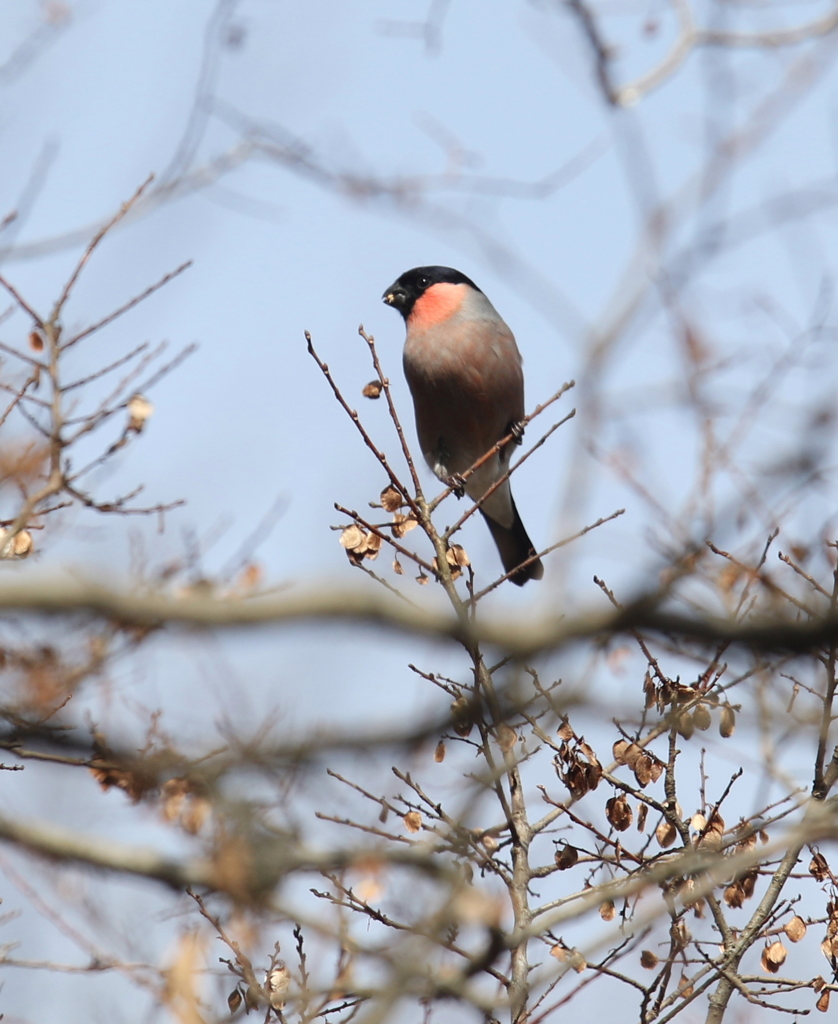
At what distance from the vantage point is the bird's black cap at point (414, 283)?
6375mm

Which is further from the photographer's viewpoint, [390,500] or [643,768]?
[390,500]

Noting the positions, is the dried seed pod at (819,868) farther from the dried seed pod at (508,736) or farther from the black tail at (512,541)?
the black tail at (512,541)

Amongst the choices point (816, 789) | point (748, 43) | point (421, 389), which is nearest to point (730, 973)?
point (816, 789)

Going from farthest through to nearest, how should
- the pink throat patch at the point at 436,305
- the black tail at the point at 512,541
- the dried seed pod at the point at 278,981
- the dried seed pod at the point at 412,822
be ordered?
the black tail at the point at 512,541 < the pink throat patch at the point at 436,305 < the dried seed pod at the point at 412,822 < the dried seed pod at the point at 278,981

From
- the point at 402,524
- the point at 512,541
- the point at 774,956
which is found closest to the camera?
the point at 774,956

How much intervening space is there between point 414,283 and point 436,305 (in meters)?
0.33

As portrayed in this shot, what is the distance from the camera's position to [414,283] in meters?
6.45

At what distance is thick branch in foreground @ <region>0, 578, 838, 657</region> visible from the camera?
1197 millimetres

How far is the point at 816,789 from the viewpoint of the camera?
3.18m

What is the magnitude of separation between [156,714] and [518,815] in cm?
97

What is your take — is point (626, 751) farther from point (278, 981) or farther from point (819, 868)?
point (278, 981)

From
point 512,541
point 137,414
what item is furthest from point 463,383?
→ point 137,414

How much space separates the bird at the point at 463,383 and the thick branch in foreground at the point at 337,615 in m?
4.31

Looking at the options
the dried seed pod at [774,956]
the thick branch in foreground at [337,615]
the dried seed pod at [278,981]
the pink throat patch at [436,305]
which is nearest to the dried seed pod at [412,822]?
the dried seed pod at [278,981]
